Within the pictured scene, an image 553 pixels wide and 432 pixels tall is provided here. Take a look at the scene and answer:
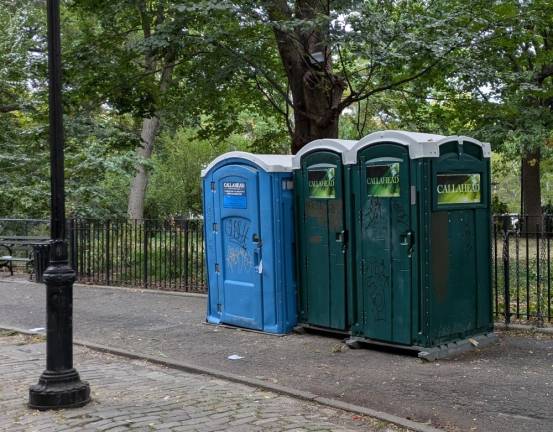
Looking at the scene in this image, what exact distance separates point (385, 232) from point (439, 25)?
155 inches

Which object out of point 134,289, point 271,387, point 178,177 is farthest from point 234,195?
point 178,177

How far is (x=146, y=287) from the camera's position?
12.6 meters

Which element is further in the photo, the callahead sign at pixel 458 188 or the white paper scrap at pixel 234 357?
the white paper scrap at pixel 234 357

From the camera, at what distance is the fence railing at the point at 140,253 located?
11859 millimetres

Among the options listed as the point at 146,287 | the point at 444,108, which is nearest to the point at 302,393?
the point at 146,287

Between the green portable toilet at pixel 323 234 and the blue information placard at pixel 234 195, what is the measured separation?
682 mm

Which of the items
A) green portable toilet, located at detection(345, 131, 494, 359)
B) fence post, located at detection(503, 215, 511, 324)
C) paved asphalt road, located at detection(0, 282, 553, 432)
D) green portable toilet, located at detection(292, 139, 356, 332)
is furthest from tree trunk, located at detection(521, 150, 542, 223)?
green portable toilet, located at detection(292, 139, 356, 332)

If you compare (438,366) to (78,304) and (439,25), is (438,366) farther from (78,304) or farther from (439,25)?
(78,304)

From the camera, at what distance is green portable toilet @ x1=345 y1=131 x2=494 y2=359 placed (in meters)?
6.65

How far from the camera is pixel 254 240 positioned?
320 inches

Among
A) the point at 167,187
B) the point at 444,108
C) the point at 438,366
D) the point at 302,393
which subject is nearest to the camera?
the point at 302,393

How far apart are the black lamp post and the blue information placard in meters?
3.03

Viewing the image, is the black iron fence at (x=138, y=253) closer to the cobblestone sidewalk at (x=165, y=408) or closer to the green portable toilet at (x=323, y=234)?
the green portable toilet at (x=323, y=234)

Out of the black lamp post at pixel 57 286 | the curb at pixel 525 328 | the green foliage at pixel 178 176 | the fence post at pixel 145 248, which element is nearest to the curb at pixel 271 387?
the black lamp post at pixel 57 286
